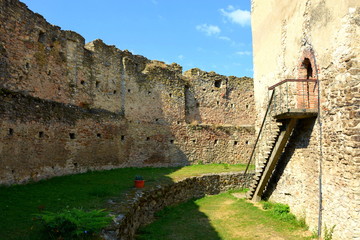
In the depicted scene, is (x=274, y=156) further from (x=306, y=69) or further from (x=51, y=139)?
(x=51, y=139)

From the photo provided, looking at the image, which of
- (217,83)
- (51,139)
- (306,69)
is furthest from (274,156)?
(217,83)

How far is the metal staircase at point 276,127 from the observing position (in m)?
9.27

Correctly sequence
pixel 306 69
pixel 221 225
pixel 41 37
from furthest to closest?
pixel 41 37 → pixel 221 225 → pixel 306 69

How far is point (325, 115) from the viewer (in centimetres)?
875

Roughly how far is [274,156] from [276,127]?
1630 mm

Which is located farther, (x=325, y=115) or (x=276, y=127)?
(x=276, y=127)

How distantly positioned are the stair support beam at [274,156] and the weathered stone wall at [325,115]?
1.15ft

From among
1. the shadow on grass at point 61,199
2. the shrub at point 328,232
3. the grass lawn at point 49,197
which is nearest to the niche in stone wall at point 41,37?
the shadow on grass at point 61,199

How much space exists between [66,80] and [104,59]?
3.21m

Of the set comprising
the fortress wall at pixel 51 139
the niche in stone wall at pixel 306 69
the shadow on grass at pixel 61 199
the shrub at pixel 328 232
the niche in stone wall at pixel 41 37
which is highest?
the niche in stone wall at pixel 41 37

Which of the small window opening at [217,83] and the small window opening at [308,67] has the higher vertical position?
the small window opening at [217,83]

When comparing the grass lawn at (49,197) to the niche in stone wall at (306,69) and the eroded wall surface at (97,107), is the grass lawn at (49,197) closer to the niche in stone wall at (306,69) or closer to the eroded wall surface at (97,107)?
the eroded wall surface at (97,107)

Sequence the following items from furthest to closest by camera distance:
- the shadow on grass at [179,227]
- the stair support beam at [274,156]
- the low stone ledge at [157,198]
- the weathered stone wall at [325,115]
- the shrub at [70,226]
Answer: the stair support beam at [274,156] → the shadow on grass at [179,227] → the weathered stone wall at [325,115] → the low stone ledge at [157,198] → the shrub at [70,226]

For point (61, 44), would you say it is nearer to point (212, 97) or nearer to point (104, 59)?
point (104, 59)
